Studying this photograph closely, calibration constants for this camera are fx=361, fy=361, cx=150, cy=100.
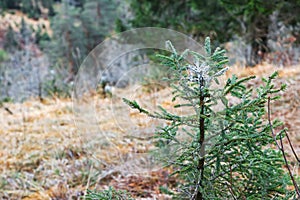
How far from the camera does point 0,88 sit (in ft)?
21.1

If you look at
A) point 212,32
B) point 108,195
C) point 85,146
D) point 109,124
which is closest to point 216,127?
point 108,195

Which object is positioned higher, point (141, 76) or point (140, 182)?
point (141, 76)

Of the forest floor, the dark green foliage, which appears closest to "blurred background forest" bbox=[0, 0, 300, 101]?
the forest floor

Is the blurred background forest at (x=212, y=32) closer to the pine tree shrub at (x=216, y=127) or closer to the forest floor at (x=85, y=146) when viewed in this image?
the forest floor at (x=85, y=146)

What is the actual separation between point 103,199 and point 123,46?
4450 millimetres

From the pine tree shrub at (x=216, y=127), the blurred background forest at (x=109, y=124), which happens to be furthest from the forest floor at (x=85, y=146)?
the pine tree shrub at (x=216, y=127)

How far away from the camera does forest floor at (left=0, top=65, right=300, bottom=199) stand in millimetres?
2027

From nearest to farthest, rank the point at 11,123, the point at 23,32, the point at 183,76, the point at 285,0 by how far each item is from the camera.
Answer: the point at 183,76 < the point at 11,123 < the point at 285,0 < the point at 23,32

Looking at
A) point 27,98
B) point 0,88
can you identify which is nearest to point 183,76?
point 27,98

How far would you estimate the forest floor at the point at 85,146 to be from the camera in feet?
6.65

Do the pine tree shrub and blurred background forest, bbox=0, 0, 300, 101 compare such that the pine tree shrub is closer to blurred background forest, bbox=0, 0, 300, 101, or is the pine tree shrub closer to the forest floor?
the forest floor

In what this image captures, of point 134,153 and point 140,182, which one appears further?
→ point 134,153

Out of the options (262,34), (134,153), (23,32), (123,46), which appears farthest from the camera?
(23,32)

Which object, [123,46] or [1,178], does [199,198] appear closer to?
[1,178]
